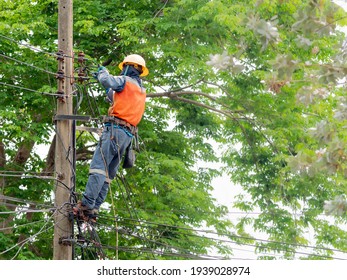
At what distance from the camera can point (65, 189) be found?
11430mm

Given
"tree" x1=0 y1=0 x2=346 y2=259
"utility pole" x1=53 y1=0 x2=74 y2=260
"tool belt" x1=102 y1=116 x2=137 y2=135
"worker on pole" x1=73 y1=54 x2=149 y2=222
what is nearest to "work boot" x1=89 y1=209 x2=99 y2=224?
"worker on pole" x1=73 y1=54 x2=149 y2=222

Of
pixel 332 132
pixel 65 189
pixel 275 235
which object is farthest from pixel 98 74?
pixel 275 235

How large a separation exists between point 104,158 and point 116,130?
1.07ft

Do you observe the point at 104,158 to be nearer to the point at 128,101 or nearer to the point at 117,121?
the point at 117,121

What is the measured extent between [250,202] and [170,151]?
1796 mm

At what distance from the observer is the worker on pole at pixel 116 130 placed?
10961 millimetres

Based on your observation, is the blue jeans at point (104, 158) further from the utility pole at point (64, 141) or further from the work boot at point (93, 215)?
the utility pole at point (64, 141)

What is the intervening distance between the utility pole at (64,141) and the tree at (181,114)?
218 inches

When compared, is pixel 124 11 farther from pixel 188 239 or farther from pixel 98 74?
pixel 98 74

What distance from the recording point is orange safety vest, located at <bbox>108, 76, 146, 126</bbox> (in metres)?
11.0

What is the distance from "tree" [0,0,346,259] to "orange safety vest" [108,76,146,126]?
6150 millimetres

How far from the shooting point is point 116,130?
1102cm

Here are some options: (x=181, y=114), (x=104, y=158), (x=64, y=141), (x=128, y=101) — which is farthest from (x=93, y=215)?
(x=181, y=114)

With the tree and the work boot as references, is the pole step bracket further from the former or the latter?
the tree
